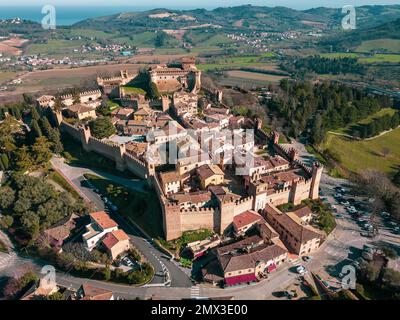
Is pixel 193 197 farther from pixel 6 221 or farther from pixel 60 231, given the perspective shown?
pixel 6 221

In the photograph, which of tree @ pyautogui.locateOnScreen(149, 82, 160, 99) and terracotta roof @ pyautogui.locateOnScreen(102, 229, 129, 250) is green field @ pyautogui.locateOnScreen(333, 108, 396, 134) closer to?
tree @ pyautogui.locateOnScreen(149, 82, 160, 99)

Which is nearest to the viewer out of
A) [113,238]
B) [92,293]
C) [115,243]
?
[92,293]

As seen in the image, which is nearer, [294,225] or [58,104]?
[294,225]

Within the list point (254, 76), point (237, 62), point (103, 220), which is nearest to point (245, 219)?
point (103, 220)

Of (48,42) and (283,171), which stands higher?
(48,42)
